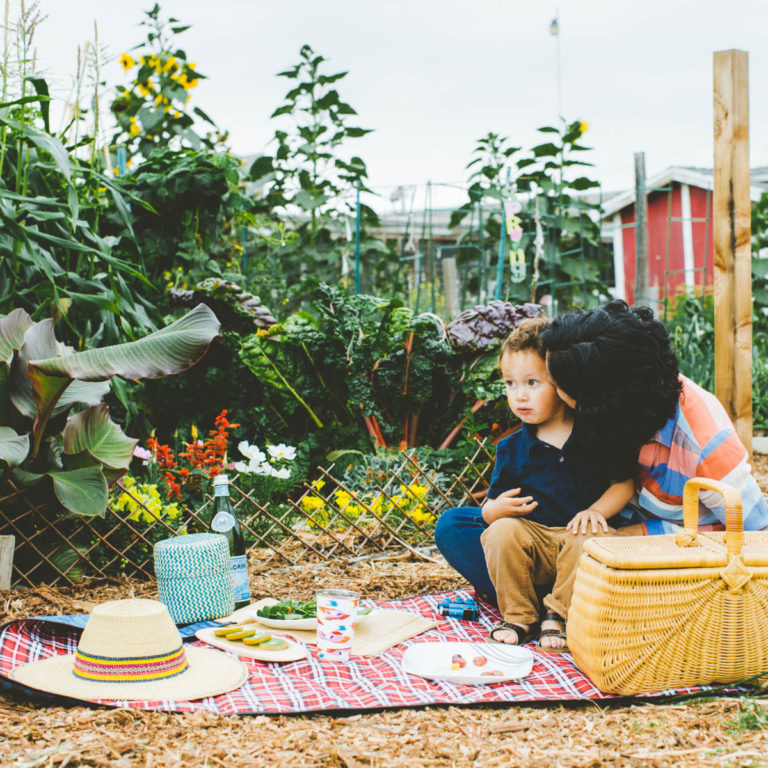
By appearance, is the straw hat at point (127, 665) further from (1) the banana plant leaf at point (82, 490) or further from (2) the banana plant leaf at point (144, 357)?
(2) the banana plant leaf at point (144, 357)

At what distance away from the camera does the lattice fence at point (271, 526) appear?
2.94m

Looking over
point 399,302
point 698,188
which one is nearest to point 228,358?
point 399,302

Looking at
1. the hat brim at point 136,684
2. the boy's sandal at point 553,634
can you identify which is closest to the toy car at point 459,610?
the boy's sandal at point 553,634

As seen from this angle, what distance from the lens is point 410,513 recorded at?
148 inches

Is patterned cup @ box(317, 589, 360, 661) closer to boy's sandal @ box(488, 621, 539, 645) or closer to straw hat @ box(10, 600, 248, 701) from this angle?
straw hat @ box(10, 600, 248, 701)

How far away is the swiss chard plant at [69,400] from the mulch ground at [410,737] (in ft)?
2.95

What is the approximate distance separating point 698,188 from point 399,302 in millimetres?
12104

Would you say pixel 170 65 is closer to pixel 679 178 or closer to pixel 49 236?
pixel 49 236

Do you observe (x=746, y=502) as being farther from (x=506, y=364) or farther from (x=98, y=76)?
(x=98, y=76)

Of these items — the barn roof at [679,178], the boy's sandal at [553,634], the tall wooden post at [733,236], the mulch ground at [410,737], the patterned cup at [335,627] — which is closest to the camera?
the mulch ground at [410,737]

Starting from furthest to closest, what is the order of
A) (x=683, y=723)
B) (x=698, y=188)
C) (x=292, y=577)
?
(x=698, y=188) → (x=292, y=577) → (x=683, y=723)

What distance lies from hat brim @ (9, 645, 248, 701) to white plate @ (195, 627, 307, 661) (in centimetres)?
11

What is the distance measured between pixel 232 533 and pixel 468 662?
1025 millimetres

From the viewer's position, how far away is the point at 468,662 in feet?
7.20
